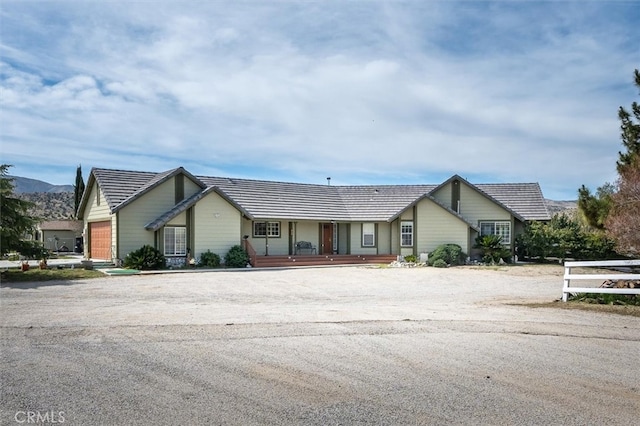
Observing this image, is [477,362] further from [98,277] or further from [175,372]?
[98,277]

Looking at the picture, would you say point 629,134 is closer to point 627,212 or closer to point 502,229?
point 627,212

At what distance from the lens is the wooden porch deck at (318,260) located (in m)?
32.8

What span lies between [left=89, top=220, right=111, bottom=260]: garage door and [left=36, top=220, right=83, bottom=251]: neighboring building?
56.5 ft

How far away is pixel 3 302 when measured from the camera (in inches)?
571

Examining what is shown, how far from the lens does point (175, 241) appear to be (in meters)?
30.7

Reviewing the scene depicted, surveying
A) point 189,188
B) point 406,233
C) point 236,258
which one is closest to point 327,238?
point 406,233

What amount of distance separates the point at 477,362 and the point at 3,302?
41.3 feet

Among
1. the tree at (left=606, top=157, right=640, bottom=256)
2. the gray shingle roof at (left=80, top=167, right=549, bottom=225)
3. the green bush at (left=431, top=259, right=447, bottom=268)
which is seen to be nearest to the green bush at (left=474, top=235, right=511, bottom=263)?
the green bush at (left=431, top=259, right=447, bottom=268)

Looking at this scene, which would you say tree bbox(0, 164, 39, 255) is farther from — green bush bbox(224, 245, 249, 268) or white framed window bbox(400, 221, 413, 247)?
white framed window bbox(400, 221, 413, 247)

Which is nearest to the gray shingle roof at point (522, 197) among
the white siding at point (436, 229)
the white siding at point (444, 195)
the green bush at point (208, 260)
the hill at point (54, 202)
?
the white siding at point (444, 195)

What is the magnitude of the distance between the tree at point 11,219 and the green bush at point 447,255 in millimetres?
22345

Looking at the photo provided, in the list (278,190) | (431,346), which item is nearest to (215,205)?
(278,190)

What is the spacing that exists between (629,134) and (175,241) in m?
22.9

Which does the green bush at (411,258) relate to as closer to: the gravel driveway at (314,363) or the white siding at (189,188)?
the white siding at (189,188)
